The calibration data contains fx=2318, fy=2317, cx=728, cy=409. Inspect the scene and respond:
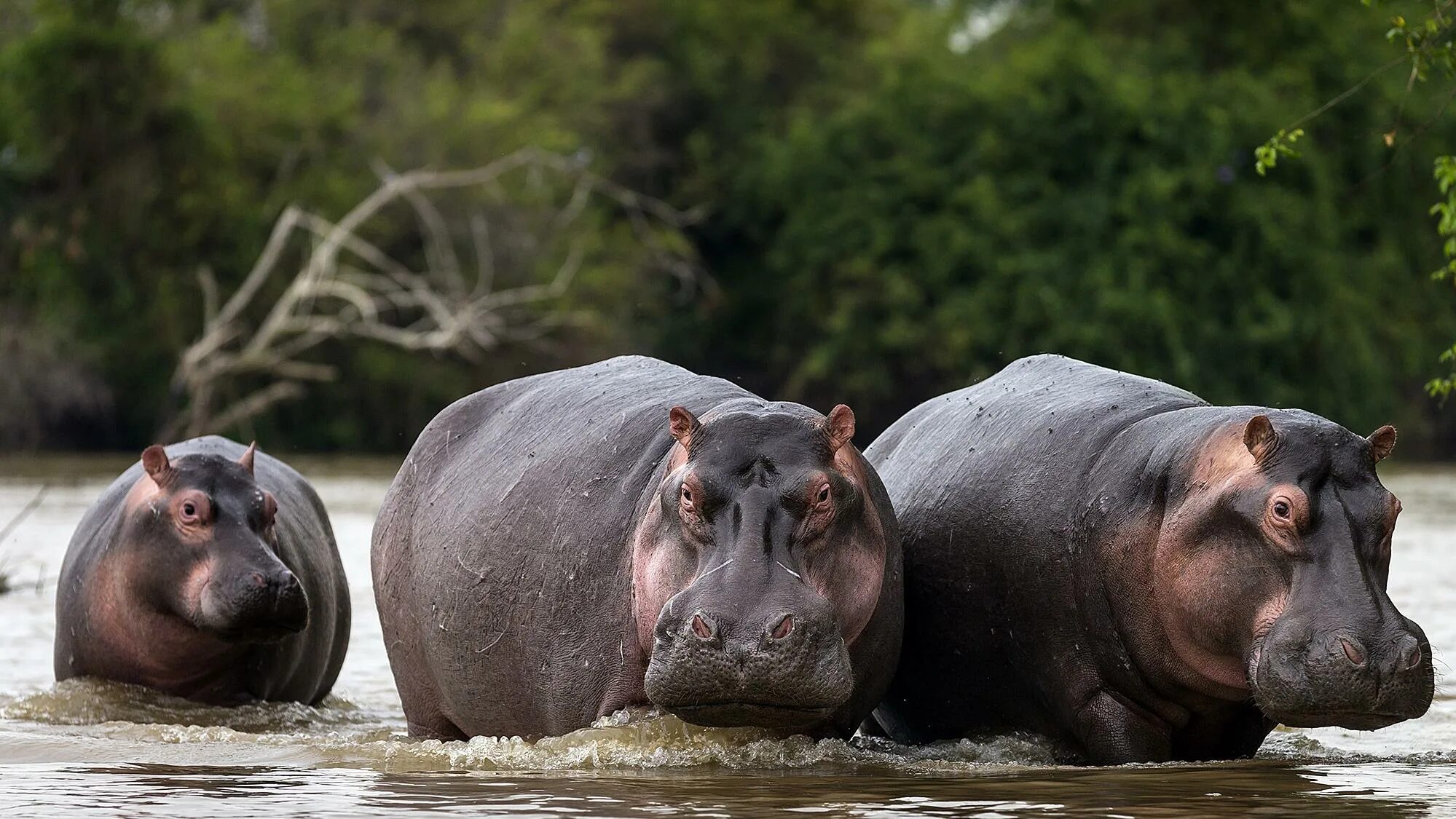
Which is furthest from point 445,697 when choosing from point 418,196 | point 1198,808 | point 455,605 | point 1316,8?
point 1316,8

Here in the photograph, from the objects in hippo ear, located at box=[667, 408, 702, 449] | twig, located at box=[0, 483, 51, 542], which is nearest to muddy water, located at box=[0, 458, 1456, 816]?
hippo ear, located at box=[667, 408, 702, 449]

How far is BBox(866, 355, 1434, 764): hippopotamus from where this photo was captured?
520 cm

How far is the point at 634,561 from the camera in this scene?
5.49m

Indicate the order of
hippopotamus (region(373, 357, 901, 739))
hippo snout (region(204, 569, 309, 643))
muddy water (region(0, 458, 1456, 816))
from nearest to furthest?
hippopotamus (region(373, 357, 901, 739)) < muddy water (region(0, 458, 1456, 816)) < hippo snout (region(204, 569, 309, 643))

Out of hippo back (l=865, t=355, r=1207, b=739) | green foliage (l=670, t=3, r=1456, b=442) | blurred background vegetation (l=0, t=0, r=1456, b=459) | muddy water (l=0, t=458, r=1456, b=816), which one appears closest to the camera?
muddy water (l=0, t=458, r=1456, b=816)

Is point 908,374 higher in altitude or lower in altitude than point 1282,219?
lower

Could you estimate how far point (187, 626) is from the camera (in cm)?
803

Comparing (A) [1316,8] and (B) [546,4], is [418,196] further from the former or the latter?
(A) [1316,8]

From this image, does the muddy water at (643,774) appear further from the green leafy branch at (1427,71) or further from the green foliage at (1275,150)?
the green foliage at (1275,150)

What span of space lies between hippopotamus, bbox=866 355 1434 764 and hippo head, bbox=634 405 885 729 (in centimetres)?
63

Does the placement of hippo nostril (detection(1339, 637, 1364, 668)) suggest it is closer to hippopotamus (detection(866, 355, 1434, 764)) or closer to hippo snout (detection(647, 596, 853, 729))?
hippopotamus (detection(866, 355, 1434, 764))

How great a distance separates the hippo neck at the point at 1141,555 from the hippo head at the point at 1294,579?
2.1 inches

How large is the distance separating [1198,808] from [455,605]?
2.16 meters

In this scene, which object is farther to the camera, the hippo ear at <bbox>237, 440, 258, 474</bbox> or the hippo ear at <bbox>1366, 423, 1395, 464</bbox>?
the hippo ear at <bbox>237, 440, 258, 474</bbox>
